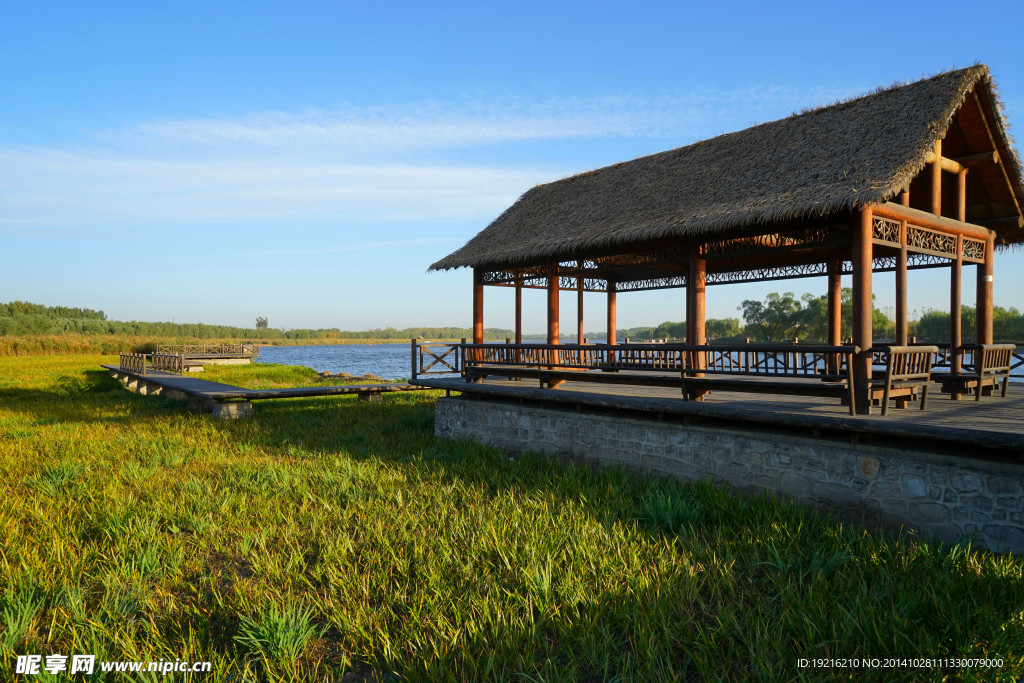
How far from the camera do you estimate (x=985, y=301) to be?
34.1 feet

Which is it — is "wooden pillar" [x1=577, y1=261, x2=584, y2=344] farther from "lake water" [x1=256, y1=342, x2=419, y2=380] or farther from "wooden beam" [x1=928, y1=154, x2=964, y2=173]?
"lake water" [x1=256, y1=342, x2=419, y2=380]

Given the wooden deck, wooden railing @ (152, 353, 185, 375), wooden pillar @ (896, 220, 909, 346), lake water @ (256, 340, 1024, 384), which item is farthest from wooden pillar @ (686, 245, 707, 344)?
wooden railing @ (152, 353, 185, 375)

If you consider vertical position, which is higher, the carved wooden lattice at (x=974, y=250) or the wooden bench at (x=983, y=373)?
the carved wooden lattice at (x=974, y=250)

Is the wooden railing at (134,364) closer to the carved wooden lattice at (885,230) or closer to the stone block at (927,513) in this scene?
the carved wooden lattice at (885,230)

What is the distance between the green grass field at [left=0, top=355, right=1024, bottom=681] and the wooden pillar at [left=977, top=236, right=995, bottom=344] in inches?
246

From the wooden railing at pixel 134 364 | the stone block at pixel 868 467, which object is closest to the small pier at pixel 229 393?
the wooden railing at pixel 134 364

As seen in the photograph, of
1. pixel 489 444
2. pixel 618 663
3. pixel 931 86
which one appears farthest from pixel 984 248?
pixel 618 663

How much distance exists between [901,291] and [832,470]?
3.56 m

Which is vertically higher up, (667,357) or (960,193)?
(960,193)

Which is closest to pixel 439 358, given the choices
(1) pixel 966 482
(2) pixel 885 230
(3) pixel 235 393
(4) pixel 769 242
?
(3) pixel 235 393

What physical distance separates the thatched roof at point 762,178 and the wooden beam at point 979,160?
227 mm

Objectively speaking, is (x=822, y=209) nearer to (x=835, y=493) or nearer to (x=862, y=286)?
(x=862, y=286)

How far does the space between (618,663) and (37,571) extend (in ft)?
15.8

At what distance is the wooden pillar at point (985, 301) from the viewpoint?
404 inches
